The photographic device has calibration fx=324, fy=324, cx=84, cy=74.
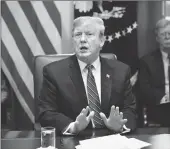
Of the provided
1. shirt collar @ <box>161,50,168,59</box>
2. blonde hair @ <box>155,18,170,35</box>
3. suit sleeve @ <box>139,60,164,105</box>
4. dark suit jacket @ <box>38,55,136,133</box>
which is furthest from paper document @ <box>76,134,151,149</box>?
blonde hair @ <box>155,18,170,35</box>

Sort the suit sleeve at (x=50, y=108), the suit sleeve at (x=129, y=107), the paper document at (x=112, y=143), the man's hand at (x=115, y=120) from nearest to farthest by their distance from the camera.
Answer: the paper document at (x=112, y=143) → the man's hand at (x=115, y=120) → the suit sleeve at (x=50, y=108) → the suit sleeve at (x=129, y=107)

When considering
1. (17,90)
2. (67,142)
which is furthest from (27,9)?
(67,142)

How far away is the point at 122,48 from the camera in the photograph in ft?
11.3

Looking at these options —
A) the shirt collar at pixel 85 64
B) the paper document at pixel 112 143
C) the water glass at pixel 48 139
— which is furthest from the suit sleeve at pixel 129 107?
the water glass at pixel 48 139

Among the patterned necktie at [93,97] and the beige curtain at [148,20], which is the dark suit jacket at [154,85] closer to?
the beige curtain at [148,20]

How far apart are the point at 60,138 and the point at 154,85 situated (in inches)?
68.4

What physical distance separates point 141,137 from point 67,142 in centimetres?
42

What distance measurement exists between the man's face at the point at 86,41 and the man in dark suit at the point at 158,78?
1.04m

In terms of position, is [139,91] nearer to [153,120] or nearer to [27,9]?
[153,120]

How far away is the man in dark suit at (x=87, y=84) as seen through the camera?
2.35 meters

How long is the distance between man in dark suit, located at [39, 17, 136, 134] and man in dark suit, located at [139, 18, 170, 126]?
0.84m

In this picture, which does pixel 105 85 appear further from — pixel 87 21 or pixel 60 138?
pixel 60 138

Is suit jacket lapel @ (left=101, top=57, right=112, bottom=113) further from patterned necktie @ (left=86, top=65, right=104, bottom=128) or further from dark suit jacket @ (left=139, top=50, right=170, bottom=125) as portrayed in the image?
dark suit jacket @ (left=139, top=50, right=170, bottom=125)

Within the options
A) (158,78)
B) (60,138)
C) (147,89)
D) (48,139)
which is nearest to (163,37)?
(158,78)
